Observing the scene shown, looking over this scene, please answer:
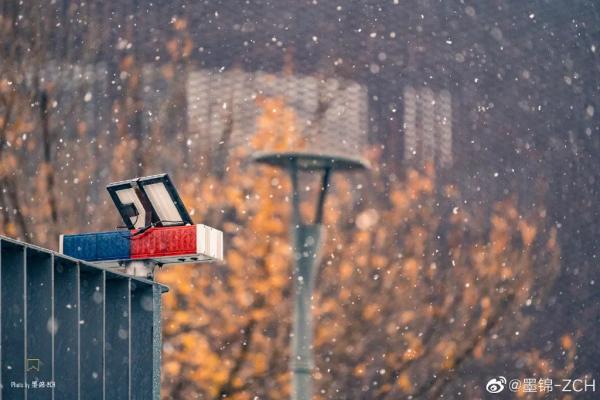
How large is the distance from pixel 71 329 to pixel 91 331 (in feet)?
1.34

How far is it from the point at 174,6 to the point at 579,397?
11245 mm

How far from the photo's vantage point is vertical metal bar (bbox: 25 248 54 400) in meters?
7.62

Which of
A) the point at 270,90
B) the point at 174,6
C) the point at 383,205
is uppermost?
the point at 174,6

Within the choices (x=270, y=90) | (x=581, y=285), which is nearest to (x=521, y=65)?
(x=581, y=285)

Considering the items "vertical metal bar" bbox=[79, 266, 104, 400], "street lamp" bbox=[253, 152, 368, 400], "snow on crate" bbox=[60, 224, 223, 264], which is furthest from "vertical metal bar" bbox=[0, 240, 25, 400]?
"snow on crate" bbox=[60, 224, 223, 264]

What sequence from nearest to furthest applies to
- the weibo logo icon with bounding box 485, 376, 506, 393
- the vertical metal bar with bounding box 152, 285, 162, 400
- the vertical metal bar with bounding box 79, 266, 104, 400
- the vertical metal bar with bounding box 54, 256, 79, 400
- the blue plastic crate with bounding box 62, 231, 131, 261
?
1. the vertical metal bar with bounding box 54, 256, 79, 400
2. the vertical metal bar with bounding box 79, 266, 104, 400
3. the vertical metal bar with bounding box 152, 285, 162, 400
4. the blue plastic crate with bounding box 62, 231, 131, 261
5. the weibo logo icon with bounding box 485, 376, 506, 393

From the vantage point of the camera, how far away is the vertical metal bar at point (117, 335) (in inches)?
351

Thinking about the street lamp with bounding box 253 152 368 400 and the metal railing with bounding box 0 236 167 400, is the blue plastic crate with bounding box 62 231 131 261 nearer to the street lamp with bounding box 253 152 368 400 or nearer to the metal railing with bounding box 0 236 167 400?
the metal railing with bounding box 0 236 167 400

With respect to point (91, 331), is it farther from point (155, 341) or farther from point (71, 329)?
point (155, 341)

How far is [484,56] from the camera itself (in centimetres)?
2497

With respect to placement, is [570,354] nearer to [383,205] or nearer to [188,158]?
[383,205]

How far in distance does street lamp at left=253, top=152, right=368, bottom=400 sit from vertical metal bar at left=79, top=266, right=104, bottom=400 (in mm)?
1360

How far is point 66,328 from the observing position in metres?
8.04

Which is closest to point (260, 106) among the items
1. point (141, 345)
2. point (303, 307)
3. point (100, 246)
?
point (100, 246)
